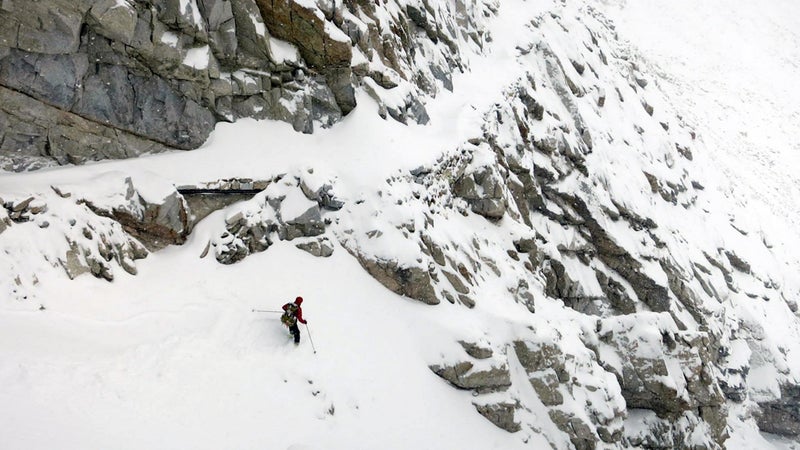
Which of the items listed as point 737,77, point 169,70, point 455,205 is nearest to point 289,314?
point 169,70

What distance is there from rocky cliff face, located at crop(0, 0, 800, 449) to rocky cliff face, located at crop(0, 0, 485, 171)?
46mm

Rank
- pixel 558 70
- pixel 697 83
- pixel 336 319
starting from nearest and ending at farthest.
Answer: pixel 336 319 → pixel 558 70 → pixel 697 83

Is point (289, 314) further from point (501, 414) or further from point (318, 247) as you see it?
point (501, 414)

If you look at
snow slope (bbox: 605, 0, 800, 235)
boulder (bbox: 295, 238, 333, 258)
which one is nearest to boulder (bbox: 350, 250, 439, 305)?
boulder (bbox: 295, 238, 333, 258)

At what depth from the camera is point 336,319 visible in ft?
42.2

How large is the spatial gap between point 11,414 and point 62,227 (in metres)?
4.58

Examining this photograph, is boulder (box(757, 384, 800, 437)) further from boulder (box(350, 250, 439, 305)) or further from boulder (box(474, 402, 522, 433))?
boulder (box(350, 250, 439, 305))

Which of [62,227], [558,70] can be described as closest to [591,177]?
[558,70]

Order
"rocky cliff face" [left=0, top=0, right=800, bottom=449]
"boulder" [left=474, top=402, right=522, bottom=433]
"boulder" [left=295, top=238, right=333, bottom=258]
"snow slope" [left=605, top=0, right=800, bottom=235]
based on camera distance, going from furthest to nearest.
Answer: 1. "snow slope" [left=605, top=0, right=800, bottom=235]
2. "boulder" [left=295, top=238, right=333, bottom=258]
3. "boulder" [left=474, top=402, right=522, bottom=433]
4. "rocky cliff face" [left=0, top=0, right=800, bottom=449]

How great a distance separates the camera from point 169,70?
524 inches

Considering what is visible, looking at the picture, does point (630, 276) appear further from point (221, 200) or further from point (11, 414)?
point (11, 414)

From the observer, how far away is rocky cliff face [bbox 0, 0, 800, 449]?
12.0 m

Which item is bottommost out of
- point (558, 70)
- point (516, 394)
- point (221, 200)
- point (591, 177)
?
point (516, 394)

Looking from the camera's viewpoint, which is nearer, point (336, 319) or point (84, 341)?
point (84, 341)
